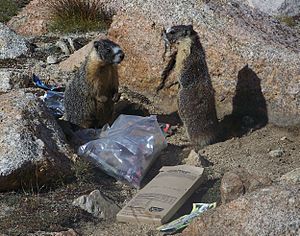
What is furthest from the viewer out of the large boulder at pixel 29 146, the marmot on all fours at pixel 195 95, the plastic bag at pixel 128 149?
the marmot on all fours at pixel 195 95

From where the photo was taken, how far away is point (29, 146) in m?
6.73

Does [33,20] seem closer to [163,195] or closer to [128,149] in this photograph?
[128,149]

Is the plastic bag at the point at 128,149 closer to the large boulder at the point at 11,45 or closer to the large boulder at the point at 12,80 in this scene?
the large boulder at the point at 12,80

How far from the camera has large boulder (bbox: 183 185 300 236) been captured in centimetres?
489

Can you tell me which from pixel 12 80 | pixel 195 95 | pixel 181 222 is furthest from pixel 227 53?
pixel 181 222

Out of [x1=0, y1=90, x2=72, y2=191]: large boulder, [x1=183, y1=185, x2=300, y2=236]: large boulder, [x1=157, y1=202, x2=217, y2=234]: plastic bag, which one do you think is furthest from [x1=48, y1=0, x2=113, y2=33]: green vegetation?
[x1=183, y1=185, x2=300, y2=236]: large boulder

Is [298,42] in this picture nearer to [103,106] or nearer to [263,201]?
[103,106]

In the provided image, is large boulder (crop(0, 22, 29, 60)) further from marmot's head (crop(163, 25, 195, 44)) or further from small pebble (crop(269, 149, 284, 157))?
small pebble (crop(269, 149, 284, 157))

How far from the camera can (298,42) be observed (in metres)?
9.35

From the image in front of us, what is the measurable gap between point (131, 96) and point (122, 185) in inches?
100

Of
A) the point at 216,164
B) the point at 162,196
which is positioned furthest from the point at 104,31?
the point at 162,196

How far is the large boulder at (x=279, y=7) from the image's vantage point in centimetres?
1413

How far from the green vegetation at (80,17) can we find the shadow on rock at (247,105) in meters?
3.80

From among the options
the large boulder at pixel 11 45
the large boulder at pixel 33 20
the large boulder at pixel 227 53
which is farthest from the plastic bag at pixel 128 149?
the large boulder at pixel 33 20
